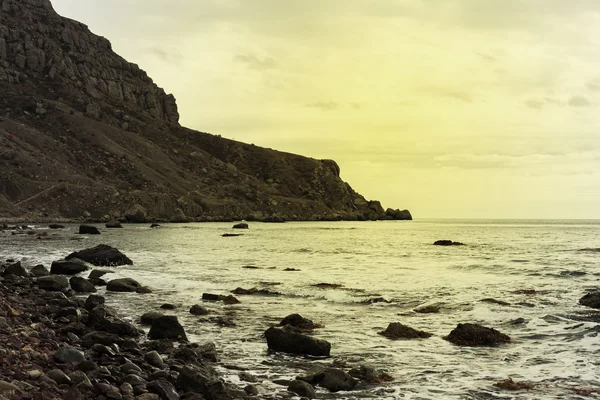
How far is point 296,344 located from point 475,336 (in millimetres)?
5419

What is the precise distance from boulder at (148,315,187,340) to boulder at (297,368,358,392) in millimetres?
4735

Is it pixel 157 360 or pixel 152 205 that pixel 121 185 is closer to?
pixel 152 205

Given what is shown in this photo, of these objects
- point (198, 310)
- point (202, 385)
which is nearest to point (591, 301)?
point (198, 310)

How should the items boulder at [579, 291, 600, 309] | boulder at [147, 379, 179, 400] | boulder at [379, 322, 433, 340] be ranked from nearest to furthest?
boulder at [147, 379, 179, 400], boulder at [379, 322, 433, 340], boulder at [579, 291, 600, 309]

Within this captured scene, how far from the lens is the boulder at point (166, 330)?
580 inches

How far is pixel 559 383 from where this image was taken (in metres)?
11.5

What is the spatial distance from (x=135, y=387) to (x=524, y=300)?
1873cm

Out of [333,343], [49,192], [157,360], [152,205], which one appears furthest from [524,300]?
[152,205]

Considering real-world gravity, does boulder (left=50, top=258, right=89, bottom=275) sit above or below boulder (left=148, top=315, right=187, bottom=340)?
below

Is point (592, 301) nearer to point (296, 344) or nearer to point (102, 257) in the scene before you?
point (296, 344)

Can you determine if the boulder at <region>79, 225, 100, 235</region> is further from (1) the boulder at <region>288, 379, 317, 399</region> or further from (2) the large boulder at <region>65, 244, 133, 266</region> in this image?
(1) the boulder at <region>288, 379, 317, 399</region>

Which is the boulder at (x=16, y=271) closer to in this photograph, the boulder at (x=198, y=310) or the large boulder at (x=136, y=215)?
the boulder at (x=198, y=310)

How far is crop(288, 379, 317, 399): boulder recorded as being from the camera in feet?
34.2

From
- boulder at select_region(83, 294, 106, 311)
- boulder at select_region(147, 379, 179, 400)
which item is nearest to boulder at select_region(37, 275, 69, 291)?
boulder at select_region(83, 294, 106, 311)
